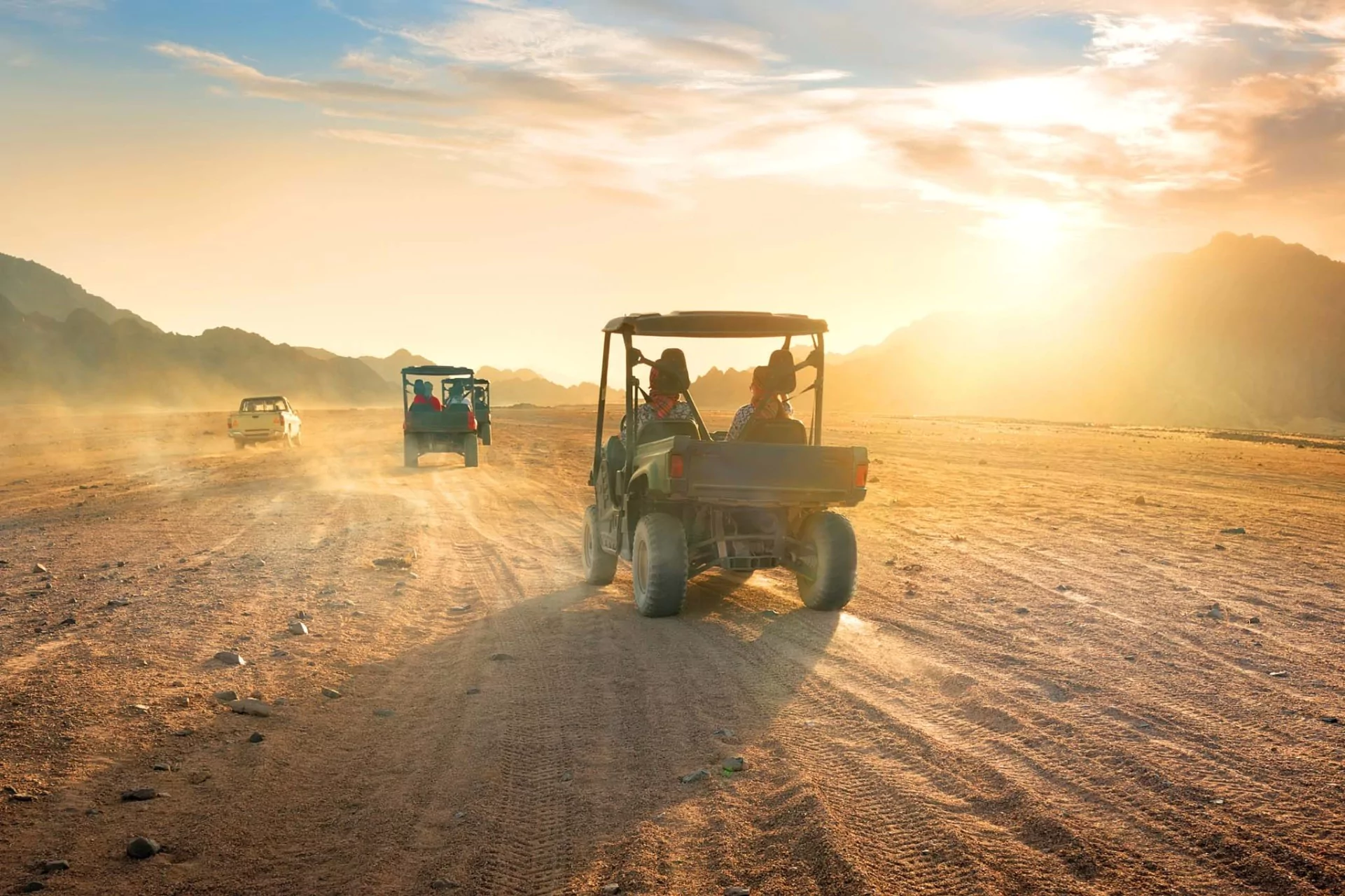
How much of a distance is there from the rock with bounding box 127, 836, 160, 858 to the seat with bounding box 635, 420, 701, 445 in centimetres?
601

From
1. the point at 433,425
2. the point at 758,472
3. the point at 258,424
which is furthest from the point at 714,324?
the point at 258,424

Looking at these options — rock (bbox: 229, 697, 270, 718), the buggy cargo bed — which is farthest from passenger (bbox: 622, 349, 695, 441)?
rock (bbox: 229, 697, 270, 718)

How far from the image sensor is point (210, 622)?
27.9ft

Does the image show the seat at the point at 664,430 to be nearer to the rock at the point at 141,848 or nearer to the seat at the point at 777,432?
the seat at the point at 777,432

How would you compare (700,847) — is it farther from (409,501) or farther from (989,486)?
(989,486)

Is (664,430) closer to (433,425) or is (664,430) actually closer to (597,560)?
(597,560)

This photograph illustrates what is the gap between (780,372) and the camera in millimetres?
9609

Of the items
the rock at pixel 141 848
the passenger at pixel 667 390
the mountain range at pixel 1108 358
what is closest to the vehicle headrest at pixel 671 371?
the passenger at pixel 667 390

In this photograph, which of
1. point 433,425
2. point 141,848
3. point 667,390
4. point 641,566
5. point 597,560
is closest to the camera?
point 141,848

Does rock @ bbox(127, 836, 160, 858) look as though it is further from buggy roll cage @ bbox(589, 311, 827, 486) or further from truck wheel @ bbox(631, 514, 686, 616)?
buggy roll cage @ bbox(589, 311, 827, 486)

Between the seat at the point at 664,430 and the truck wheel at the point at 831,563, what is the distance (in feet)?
5.03

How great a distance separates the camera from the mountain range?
122875mm

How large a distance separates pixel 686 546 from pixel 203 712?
4247 mm

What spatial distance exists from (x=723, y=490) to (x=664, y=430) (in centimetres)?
136
